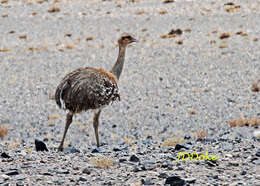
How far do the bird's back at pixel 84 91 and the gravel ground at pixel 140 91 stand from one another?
0.82 m

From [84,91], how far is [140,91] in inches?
314

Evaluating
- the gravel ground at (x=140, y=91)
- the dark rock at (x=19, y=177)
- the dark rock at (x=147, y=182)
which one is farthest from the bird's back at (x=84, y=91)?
the dark rock at (x=147, y=182)

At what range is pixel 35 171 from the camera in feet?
22.4

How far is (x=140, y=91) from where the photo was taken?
17.1m

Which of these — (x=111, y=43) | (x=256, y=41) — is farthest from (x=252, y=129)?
(x=111, y=43)

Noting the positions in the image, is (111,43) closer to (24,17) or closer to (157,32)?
(157,32)

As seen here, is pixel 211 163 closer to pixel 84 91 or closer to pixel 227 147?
pixel 227 147

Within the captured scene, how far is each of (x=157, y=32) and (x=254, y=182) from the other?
2277 centimetres

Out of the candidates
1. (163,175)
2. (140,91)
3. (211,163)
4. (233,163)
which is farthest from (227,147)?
(140,91)

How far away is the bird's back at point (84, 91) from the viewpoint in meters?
9.20

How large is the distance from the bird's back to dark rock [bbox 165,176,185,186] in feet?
11.4

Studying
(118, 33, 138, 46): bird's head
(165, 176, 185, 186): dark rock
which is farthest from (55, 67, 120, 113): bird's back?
(165, 176, 185, 186): dark rock

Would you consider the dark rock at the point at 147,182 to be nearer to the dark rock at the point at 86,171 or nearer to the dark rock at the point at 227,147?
the dark rock at the point at 86,171

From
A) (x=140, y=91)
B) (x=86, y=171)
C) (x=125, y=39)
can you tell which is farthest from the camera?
(x=140, y=91)
